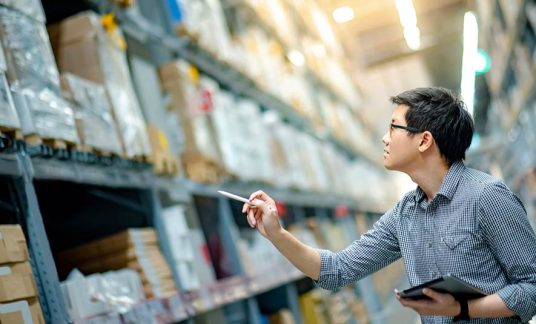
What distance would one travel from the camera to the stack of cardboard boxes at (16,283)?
7.06ft

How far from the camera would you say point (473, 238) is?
2102 mm

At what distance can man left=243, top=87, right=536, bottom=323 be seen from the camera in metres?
2.04

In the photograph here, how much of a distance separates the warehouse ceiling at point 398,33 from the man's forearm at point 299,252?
11556mm

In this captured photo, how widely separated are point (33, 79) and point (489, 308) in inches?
68.1

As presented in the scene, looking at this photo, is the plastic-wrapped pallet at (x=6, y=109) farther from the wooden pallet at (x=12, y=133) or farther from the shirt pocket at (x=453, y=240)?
the shirt pocket at (x=453, y=240)

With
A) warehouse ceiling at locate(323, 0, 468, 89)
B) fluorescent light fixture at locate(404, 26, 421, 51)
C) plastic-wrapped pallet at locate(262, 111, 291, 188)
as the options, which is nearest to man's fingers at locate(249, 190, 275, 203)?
plastic-wrapped pallet at locate(262, 111, 291, 188)

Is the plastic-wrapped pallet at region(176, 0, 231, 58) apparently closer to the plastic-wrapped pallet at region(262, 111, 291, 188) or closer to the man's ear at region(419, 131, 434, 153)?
the plastic-wrapped pallet at region(262, 111, 291, 188)

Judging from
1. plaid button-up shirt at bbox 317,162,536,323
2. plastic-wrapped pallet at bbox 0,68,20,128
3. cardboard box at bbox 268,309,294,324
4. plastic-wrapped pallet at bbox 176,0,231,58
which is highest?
plastic-wrapped pallet at bbox 176,0,231,58

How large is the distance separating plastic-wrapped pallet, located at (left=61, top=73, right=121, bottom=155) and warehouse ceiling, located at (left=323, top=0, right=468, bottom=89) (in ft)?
35.7

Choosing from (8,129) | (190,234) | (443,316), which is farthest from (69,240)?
(443,316)

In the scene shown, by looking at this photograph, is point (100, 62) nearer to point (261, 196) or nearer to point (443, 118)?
point (261, 196)

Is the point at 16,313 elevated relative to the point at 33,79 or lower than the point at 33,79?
lower

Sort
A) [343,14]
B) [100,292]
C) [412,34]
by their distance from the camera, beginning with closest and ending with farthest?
[100,292] → [343,14] → [412,34]

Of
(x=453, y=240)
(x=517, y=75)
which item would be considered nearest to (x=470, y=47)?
(x=517, y=75)
